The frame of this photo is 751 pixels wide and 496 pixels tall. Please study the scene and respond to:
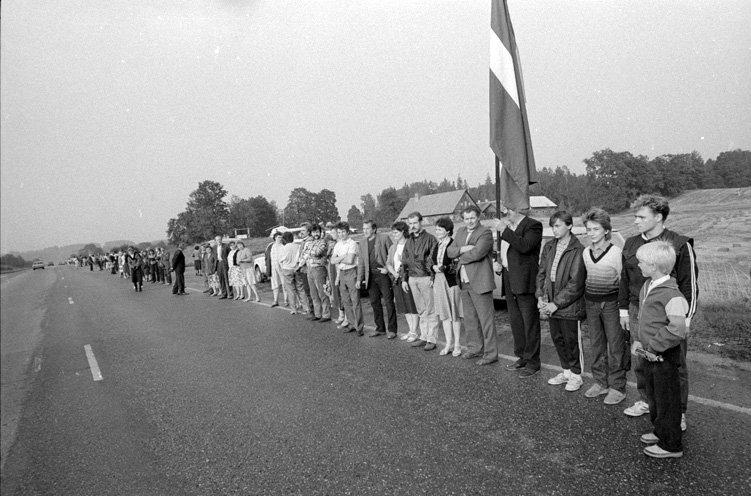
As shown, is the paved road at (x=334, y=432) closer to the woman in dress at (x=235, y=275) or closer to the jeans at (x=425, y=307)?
the jeans at (x=425, y=307)

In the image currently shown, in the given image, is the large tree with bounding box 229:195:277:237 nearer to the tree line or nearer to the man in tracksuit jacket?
the tree line

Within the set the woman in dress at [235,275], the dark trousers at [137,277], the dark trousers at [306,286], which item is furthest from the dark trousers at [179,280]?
the dark trousers at [306,286]

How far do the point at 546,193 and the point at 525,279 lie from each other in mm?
77530

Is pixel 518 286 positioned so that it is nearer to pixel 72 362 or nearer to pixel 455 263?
pixel 455 263

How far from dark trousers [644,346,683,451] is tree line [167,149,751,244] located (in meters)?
2.86

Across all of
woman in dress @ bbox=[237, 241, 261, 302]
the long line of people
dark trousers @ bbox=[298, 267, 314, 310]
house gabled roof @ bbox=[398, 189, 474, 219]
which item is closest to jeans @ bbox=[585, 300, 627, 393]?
the long line of people

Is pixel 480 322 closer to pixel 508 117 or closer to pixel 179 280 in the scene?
pixel 508 117

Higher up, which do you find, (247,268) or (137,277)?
(247,268)

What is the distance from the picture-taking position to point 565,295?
13.9ft

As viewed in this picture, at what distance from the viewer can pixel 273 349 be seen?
6.53 metres

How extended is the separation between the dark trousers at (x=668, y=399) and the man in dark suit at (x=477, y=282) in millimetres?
2200

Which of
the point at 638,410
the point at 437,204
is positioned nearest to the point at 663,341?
the point at 638,410

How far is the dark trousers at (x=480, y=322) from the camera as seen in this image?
5.21 m

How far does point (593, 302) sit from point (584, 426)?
1187mm
